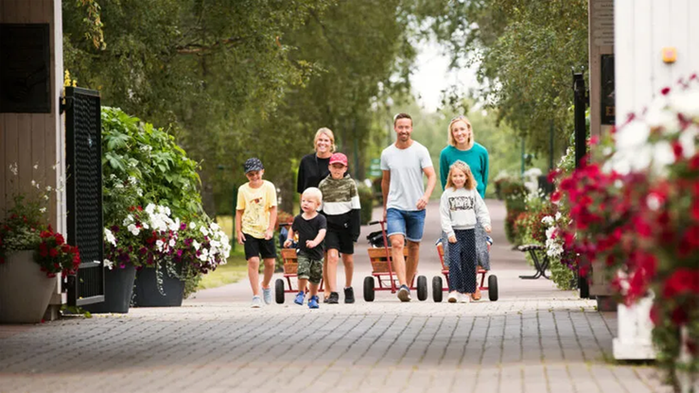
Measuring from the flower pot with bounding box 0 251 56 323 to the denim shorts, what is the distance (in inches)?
163

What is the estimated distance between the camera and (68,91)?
1209cm

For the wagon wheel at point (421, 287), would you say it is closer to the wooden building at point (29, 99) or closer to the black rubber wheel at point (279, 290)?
the black rubber wheel at point (279, 290)

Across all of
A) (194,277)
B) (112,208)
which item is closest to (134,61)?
A: (194,277)

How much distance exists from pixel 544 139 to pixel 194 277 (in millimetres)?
17302

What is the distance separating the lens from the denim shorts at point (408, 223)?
47.5ft

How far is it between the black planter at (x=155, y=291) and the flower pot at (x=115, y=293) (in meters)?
1.25

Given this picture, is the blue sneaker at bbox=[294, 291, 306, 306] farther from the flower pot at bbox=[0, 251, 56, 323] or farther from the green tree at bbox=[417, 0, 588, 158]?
the green tree at bbox=[417, 0, 588, 158]

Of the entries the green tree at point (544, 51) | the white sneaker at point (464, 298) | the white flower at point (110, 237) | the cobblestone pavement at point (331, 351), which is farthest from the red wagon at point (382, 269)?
the green tree at point (544, 51)

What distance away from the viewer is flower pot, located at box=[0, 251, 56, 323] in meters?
11.6

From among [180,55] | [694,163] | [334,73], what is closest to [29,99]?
[694,163]

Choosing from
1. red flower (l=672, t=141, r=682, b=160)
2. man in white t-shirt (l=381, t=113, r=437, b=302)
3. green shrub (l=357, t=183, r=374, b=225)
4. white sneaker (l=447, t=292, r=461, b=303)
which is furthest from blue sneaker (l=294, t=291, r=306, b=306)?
green shrub (l=357, t=183, r=374, b=225)

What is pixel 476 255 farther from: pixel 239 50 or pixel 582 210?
pixel 239 50

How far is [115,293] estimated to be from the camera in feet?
44.0

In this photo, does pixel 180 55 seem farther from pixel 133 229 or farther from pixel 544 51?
pixel 133 229
